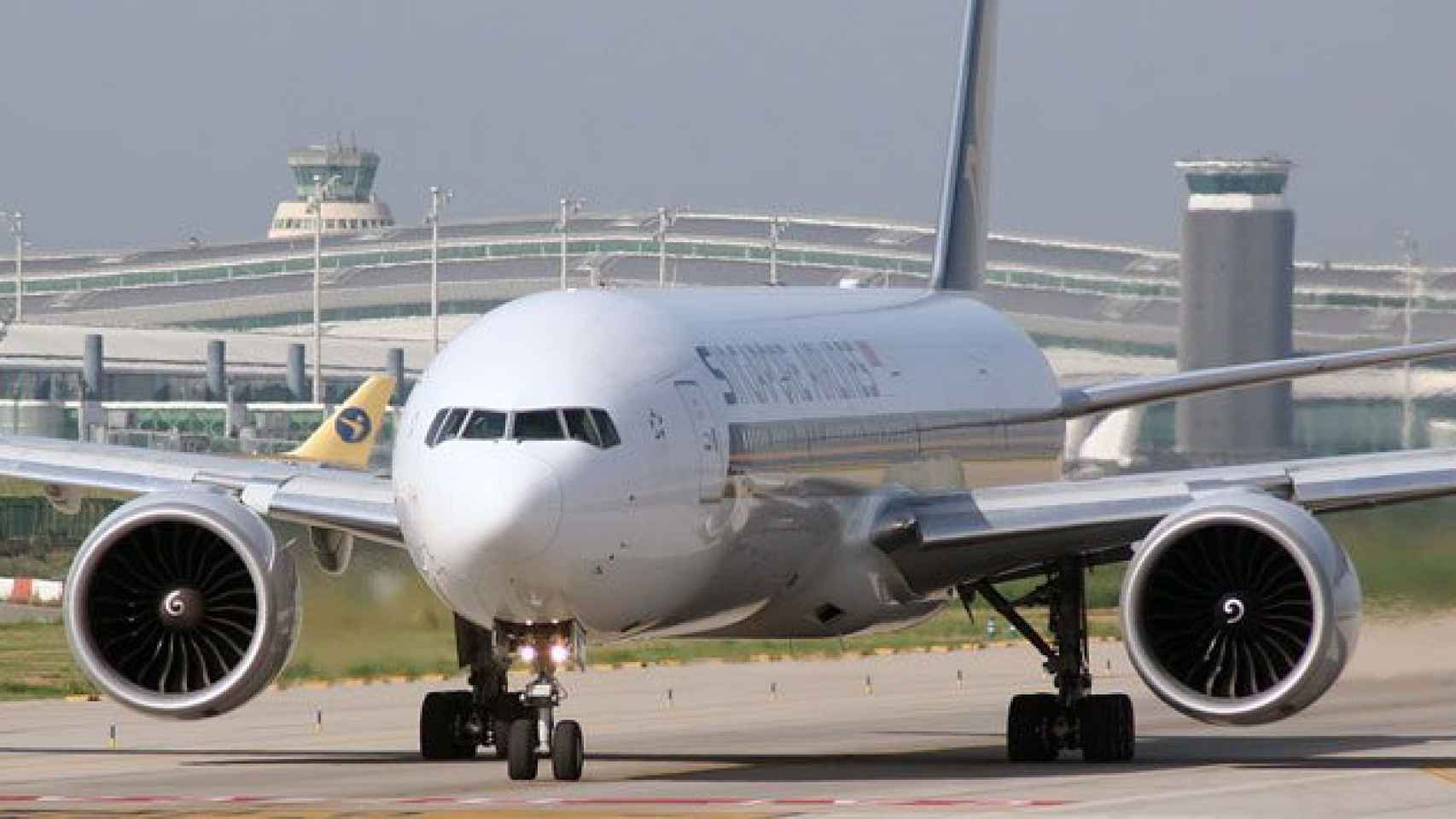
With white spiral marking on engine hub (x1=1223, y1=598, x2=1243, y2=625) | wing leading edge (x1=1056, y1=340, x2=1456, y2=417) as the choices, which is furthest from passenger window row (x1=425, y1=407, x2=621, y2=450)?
wing leading edge (x1=1056, y1=340, x2=1456, y2=417)

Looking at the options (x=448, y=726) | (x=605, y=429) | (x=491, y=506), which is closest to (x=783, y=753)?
(x=448, y=726)

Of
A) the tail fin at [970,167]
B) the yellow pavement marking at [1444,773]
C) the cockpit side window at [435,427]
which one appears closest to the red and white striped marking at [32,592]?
the tail fin at [970,167]

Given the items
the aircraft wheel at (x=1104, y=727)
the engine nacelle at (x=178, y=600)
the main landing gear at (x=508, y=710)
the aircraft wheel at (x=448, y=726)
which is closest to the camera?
the main landing gear at (x=508, y=710)

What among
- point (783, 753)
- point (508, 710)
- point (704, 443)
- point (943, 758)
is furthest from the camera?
point (783, 753)

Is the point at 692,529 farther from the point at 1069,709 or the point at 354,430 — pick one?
the point at 354,430

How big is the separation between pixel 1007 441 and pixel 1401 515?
28.1 feet

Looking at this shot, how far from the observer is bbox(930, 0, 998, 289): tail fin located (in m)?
41.8

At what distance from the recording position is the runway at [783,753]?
86.5 ft

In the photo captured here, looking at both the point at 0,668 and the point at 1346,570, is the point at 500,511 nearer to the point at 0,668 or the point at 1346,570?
the point at 1346,570

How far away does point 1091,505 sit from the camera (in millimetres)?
30016

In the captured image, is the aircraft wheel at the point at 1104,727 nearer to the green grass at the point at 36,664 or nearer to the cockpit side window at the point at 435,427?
the cockpit side window at the point at 435,427

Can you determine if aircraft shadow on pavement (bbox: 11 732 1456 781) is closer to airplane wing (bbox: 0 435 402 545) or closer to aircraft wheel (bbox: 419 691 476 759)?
aircraft wheel (bbox: 419 691 476 759)

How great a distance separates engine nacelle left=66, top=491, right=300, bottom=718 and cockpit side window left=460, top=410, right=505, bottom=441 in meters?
3.11

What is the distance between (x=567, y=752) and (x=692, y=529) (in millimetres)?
1997
